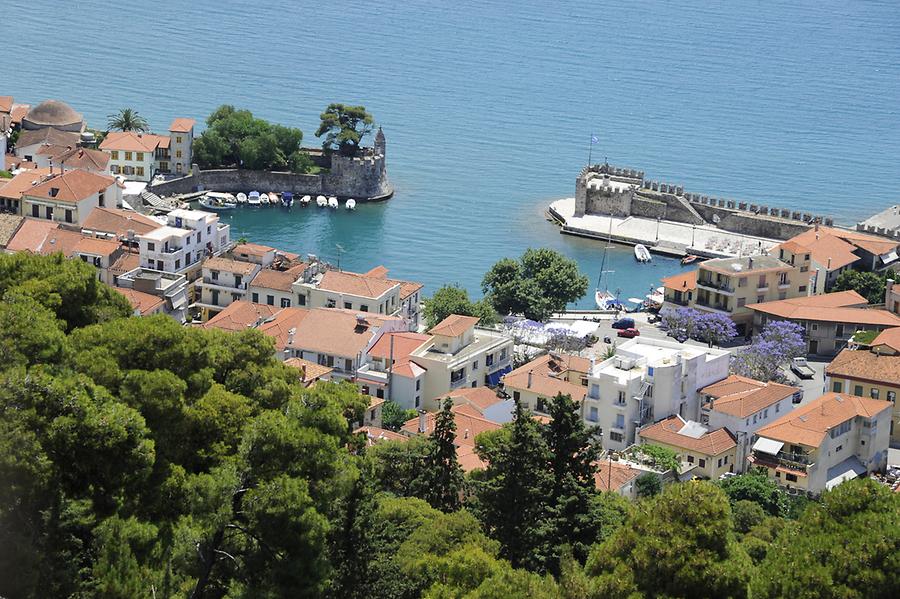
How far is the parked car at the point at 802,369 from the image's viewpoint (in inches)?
1618

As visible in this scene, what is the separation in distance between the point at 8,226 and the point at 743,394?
20442 mm

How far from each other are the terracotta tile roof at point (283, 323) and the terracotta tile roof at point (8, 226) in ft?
26.0

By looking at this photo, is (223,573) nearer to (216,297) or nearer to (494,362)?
(494,362)

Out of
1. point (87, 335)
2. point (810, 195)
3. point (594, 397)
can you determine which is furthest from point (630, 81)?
point (87, 335)

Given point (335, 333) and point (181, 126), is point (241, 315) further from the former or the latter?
point (181, 126)

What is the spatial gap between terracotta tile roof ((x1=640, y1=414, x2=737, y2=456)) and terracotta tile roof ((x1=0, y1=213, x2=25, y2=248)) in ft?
59.9

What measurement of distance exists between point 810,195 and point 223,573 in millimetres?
52302

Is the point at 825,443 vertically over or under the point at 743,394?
under

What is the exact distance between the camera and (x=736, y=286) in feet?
149

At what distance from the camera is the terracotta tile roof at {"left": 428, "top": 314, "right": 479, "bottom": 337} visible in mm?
38344

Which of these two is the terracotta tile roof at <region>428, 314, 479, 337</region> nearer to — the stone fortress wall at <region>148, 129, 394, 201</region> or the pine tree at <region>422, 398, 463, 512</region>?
the pine tree at <region>422, 398, 463, 512</region>

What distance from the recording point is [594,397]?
35.5 meters

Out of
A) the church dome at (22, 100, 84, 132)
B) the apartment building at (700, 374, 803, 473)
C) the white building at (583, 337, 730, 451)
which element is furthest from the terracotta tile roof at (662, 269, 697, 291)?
the church dome at (22, 100, 84, 132)

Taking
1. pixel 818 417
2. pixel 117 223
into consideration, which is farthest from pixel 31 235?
pixel 818 417
